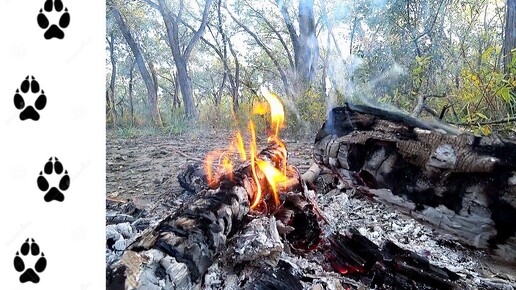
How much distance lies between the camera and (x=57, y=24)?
1.41 feet

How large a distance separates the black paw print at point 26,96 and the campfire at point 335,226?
0.27 metres

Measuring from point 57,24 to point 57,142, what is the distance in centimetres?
15

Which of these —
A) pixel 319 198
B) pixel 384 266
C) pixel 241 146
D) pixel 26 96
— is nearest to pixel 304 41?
pixel 241 146

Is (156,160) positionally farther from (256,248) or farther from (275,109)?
(256,248)

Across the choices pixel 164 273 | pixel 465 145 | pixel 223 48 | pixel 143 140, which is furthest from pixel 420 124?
pixel 223 48

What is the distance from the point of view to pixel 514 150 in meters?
0.56

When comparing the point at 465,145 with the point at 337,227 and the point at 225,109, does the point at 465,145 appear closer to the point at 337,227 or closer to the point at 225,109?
the point at 337,227

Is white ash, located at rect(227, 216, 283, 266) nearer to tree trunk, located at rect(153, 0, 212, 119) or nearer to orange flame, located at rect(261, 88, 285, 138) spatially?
orange flame, located at rect(261, 88, 285, 138)

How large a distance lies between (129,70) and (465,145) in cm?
153

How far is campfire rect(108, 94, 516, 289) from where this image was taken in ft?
1.90

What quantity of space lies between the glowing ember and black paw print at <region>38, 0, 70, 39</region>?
0.55m

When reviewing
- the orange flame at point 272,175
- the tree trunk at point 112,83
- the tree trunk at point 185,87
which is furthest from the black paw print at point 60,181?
the tree trunk at point 185,87

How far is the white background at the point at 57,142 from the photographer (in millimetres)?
421

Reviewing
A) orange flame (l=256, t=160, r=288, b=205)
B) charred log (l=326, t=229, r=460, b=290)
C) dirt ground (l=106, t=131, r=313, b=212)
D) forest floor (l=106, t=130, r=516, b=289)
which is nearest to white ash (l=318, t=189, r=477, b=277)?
forest floor (l=106, t=130, r=516, b=289)
